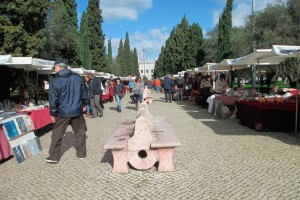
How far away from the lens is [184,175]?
4805 mm

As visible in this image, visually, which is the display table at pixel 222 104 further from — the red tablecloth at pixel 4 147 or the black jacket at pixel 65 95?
the red tablecloth at pixel 4 147

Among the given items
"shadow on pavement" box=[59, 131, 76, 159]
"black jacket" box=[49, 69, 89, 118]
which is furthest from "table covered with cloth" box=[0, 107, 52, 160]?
"black jacket" box=[49, 69, 89, 118]

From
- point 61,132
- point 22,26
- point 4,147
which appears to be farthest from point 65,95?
point 22,26

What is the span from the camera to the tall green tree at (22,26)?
57.8 feet

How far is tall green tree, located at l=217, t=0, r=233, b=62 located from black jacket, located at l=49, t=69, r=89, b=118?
33278 millimetres

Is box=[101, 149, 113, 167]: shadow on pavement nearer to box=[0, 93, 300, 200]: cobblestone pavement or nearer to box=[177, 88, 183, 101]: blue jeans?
box=[0, 93, 300, 200]: cobblestone pavement

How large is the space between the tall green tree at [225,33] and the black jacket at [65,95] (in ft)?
109

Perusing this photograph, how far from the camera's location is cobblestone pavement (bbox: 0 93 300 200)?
13.4 feet

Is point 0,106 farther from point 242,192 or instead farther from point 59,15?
point 59,15

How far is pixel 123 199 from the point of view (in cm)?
391

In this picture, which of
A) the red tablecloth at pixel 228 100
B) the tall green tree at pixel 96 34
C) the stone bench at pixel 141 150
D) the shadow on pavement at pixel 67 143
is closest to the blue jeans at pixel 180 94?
the red tablecloth at pixel 228 100

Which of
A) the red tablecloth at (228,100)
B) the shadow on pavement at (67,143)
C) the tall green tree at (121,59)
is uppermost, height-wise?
the tall green tree at (121,59)

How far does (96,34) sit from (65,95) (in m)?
41.6

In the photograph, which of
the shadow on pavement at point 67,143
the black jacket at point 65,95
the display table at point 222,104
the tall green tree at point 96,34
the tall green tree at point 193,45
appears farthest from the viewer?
the tall green tree at point 193,45
